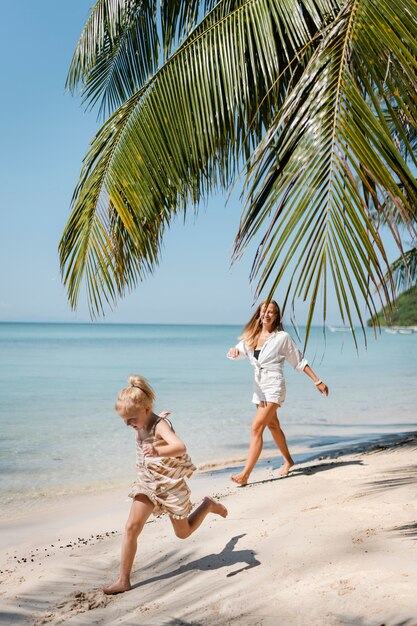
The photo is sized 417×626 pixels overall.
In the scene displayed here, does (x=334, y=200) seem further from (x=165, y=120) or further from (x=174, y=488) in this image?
(x=165, y=120)

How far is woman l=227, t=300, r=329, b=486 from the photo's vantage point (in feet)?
20.7

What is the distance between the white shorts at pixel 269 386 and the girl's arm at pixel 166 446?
2.64 meters

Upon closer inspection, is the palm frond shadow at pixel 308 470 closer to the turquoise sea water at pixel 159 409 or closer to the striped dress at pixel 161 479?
the turquoise sea water at pixel 159 409

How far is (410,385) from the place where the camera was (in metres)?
20.4

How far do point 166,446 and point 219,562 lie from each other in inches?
35.7

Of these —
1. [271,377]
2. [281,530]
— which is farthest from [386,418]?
[281,530]

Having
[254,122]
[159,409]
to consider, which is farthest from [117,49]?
[159,409]

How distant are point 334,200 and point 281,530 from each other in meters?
2.65

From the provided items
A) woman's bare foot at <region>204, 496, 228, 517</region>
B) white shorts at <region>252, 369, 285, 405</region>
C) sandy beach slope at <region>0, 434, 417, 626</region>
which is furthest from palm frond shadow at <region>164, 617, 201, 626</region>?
white shorts at <region>252, 369, 285, 405</region>

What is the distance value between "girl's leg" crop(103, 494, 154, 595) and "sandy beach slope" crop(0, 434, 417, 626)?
0.19 feet

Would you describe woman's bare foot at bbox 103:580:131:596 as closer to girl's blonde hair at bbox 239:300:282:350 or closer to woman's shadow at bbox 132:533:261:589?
woman's shadow at bbox 132:533:261:589

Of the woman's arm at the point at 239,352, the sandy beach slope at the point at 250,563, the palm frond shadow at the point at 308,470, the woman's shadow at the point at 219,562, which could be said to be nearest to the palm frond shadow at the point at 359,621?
the sandy beach slope at the point at 250,563

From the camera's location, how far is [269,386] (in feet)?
20.7

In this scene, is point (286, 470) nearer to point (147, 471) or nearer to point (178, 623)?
point (147, 471)
